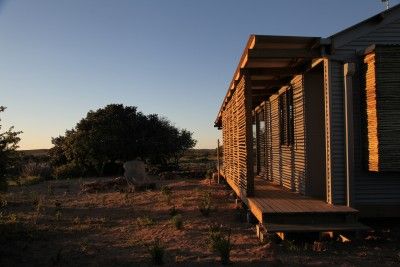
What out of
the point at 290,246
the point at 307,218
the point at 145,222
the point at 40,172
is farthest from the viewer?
the point at 40,172

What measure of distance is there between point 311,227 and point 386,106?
104 inches

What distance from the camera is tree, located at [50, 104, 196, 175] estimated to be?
94.3 ft

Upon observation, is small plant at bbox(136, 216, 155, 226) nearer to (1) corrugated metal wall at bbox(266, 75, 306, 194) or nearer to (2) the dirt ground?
(2) the dirt ground

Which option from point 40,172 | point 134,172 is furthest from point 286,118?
point 40,172

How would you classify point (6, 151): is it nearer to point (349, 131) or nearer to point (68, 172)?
point (349, 131)

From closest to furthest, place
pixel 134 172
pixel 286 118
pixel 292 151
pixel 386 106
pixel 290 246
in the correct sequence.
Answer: pixel 290 246, pixel 386 106, pixel 292 151, pixel 286 118, pixel 134 172

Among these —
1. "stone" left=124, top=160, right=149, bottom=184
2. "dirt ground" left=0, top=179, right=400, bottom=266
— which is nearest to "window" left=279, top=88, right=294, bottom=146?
"dirt ground" left=0, top=179, right=400, bottom=266

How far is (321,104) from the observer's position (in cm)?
1072

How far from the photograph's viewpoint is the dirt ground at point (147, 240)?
24.0 ft

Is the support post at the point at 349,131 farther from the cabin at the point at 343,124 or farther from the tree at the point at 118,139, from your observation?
the tree at the point at 118,139

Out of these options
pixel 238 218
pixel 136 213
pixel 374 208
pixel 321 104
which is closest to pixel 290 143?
pixel 321 104

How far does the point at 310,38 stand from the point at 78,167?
23186 mm

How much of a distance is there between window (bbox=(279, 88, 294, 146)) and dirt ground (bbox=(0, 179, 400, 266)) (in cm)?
233

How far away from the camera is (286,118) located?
12688mm
